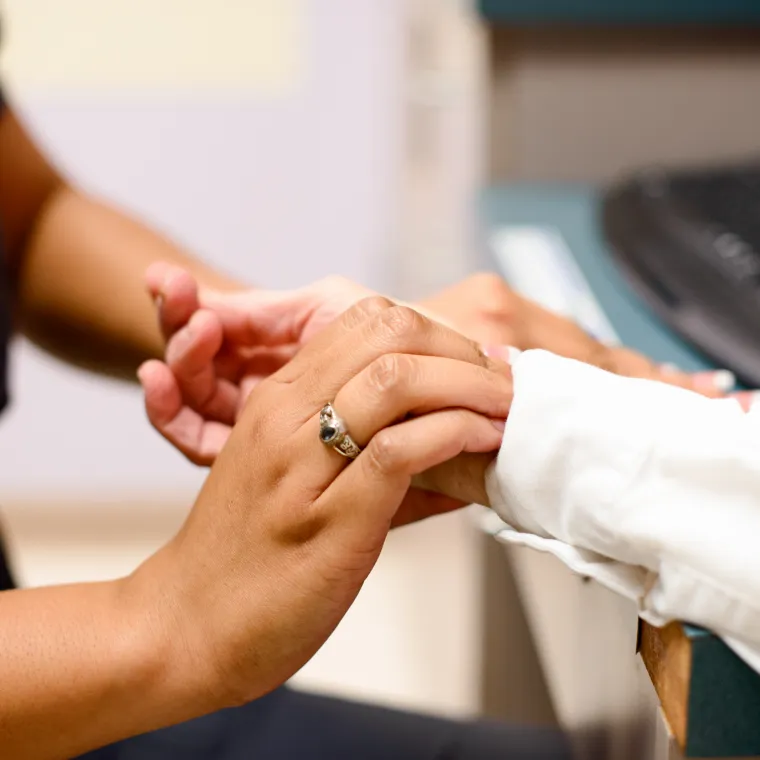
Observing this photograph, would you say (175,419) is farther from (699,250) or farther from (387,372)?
(699,250)

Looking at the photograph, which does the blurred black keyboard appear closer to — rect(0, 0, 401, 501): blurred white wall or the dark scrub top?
the dark scrub top

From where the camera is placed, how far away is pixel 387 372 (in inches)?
16.0

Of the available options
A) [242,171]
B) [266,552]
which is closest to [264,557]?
[266,552]

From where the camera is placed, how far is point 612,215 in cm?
99

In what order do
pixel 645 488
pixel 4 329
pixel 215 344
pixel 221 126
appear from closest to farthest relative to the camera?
pixel 645 488
pixel 215 344
pixel 4 329
pixel 221 126

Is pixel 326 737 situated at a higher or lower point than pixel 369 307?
lower

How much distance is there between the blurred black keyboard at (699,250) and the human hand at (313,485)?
0.30m

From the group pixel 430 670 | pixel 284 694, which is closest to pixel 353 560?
pixel 284 694

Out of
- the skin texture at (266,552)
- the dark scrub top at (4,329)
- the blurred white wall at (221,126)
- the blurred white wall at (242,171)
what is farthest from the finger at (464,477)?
the blurred white wall at (221,126)

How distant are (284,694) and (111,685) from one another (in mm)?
298

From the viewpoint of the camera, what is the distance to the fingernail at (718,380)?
0.59 meters

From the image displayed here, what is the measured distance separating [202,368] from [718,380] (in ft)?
0.98

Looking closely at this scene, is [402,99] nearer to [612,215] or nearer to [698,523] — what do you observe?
[612,215]

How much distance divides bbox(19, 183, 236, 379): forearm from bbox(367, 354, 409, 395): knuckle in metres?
0.33
